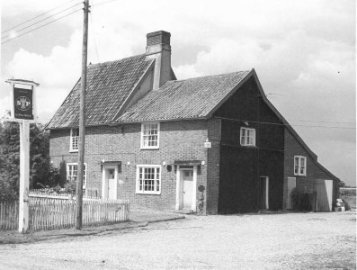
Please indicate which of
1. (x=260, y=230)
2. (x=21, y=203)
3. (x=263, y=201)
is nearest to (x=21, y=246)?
(x=21, y=203)

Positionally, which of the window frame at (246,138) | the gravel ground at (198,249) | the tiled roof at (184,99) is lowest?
the gravel ground at (198,249)

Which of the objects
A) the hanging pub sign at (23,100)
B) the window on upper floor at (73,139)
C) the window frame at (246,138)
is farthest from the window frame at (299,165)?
the hanging pub sign at (23,100)

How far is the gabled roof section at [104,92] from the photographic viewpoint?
35.7 m

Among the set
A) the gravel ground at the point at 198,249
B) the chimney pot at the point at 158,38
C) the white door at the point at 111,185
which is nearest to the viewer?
the gravel ground at the point at 198,249

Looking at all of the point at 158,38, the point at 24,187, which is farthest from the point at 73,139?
the point at 24,187

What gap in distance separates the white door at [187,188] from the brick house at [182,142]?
0.17 ft

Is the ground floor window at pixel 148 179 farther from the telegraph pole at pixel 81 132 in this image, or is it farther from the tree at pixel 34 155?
the telegraph pole at pixel 81 132

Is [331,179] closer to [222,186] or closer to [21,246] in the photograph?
[222,186]

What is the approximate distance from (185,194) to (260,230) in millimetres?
8550

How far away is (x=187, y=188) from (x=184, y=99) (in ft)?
17.2

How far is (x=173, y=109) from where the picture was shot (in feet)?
104

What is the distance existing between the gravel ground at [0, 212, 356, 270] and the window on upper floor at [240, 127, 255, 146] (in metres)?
8.52

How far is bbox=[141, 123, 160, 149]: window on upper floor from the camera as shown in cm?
3197

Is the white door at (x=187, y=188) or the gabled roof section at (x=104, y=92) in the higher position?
the gabled roof section at (x=104, y=92)
